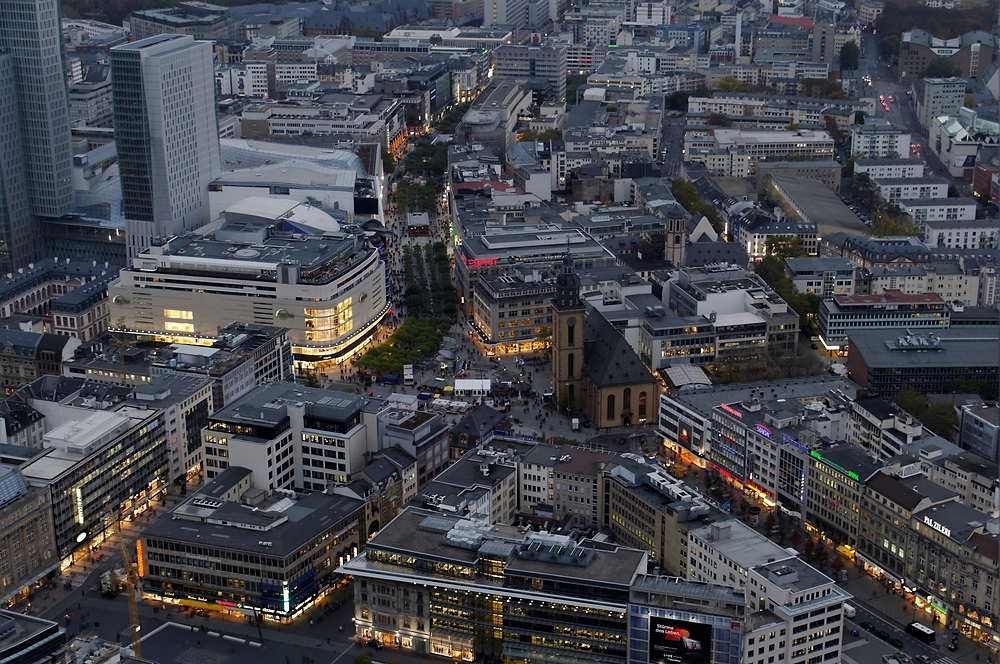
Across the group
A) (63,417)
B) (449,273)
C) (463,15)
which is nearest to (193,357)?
(63,417)

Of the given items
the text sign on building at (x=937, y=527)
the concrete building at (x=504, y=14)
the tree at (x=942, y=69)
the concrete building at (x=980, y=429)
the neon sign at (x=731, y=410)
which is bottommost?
the concrete building at (x=980, y=429)

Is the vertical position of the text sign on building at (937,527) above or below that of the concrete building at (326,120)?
below

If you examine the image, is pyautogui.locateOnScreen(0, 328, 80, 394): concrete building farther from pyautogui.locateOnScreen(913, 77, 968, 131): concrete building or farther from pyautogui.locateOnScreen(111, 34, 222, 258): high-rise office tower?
pyautogui.locateOnScreen(913, 77, 968, 131): concrete building

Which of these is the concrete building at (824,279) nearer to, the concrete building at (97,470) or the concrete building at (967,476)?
the concrete building at (967,476)

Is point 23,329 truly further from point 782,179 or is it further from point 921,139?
point 921,139

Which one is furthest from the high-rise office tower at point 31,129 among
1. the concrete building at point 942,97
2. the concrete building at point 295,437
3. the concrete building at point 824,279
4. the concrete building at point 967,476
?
the concrete building at point 942,97
